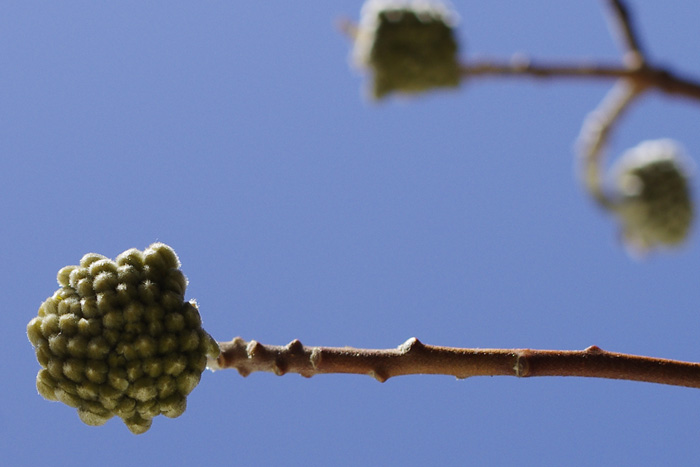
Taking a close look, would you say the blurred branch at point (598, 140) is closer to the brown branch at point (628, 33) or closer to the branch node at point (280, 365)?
the brown branch at point (628, 33)

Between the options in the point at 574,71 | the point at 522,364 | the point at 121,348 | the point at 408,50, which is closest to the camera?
the point at 522,364

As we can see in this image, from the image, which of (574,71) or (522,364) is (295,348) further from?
(574,71)

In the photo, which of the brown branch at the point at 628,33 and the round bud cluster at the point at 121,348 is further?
the brown branch at the point at 628,33

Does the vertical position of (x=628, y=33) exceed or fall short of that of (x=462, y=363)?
it exceeds it

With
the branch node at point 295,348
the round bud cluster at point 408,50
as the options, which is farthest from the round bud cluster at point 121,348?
the round bud cluster at point 408,50

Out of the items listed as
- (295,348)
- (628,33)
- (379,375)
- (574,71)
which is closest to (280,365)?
(295,348)

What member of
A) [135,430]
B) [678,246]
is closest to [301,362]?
[135,430]

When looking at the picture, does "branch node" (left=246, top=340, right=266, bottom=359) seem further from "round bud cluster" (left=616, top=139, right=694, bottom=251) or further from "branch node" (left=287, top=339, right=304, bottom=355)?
"round bud cluster" (left=616, top=139, right=694, bottom=251)

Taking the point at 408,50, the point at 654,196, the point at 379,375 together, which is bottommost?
the point at 379,375
